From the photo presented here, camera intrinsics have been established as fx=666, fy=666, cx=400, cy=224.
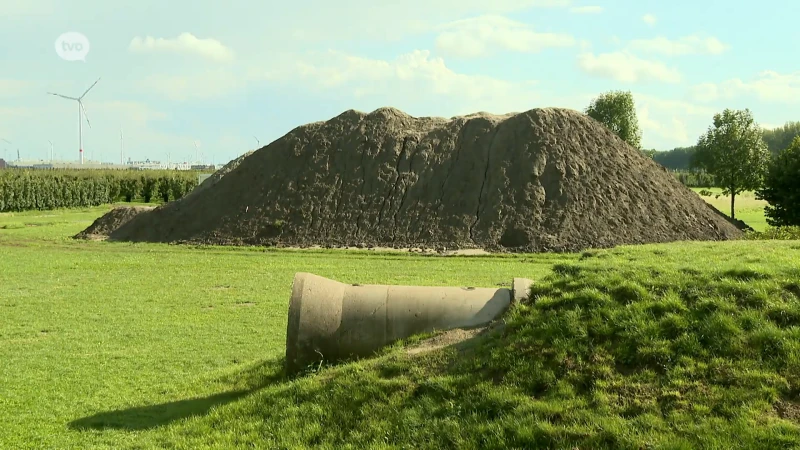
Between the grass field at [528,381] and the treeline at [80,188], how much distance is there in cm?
4495

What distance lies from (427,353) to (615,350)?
246 centimetres

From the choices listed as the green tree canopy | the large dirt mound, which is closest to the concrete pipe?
the large dirt mound

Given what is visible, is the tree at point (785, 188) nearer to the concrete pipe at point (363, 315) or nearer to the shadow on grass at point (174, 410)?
the concrete pipe at point (363, 315)

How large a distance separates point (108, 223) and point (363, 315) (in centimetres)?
2944

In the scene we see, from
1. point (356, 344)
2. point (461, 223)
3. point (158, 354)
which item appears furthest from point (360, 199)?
point (356, 344)

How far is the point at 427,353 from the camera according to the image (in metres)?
8.88

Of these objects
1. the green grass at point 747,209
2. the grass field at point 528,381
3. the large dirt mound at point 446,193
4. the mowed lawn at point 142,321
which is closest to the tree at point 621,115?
the green grass at point 747,209

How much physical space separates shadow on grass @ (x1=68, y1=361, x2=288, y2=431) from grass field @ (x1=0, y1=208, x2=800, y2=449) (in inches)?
1.5

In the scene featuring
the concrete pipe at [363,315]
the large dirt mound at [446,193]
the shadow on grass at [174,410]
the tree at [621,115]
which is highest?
the tree at [621,115]

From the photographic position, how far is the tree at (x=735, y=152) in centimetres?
4641

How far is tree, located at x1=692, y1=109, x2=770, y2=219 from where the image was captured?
46.4 m

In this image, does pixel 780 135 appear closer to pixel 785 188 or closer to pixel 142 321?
pixel 785 188

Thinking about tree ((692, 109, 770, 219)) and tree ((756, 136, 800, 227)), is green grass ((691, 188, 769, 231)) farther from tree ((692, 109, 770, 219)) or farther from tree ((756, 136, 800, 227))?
tree ((756, 136, 800, 227))

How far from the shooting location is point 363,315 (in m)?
9.93
